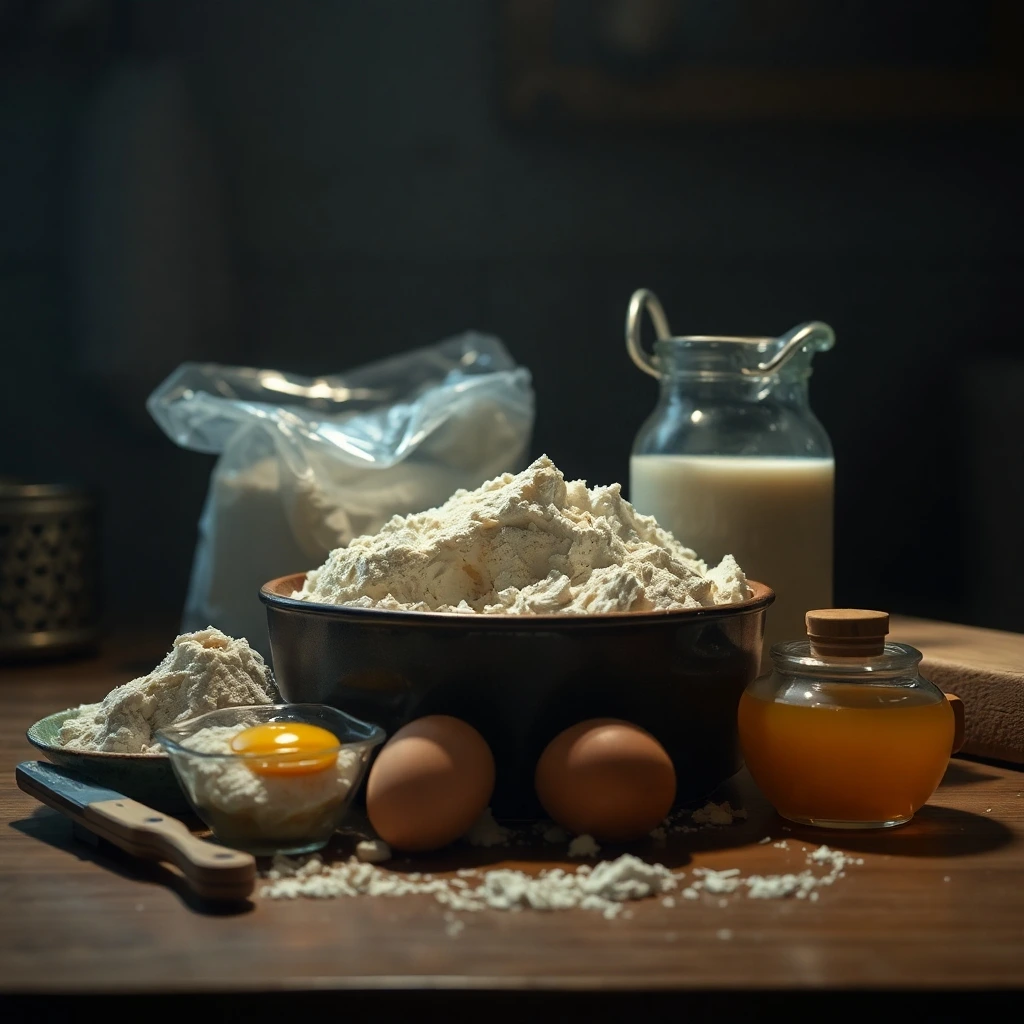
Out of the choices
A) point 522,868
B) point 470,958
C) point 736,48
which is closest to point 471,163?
point 736,48

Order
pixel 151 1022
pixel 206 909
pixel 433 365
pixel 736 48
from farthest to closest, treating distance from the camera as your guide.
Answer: pixel 736 48, pixel 433 365, pixel 206 909, pixel 151 1022

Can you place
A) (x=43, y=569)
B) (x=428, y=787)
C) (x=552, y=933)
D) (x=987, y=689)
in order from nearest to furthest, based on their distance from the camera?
1. (x=552, y=933)
2. (x=428, y=787)
3. (x=987, y=689)
4. (x=43, y=569)

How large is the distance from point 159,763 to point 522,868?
0.28 metres

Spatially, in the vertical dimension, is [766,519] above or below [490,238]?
below

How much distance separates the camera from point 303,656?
0.99m

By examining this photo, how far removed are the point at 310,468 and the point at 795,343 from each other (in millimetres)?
552

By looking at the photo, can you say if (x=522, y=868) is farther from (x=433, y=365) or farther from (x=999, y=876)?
(x=433, y=365)

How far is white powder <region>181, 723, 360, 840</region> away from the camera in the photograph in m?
0.85

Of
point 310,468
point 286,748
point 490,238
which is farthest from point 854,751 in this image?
point 490,238

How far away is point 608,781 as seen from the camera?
0.86 metres

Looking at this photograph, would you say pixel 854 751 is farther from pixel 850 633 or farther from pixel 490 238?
pixel 490 238

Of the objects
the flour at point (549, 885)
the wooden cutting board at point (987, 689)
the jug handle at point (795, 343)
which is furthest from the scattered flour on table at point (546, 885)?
the jug handle at point (795, 343)

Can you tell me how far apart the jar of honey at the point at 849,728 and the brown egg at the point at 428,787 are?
0.70 feet

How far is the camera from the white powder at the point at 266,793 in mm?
851
